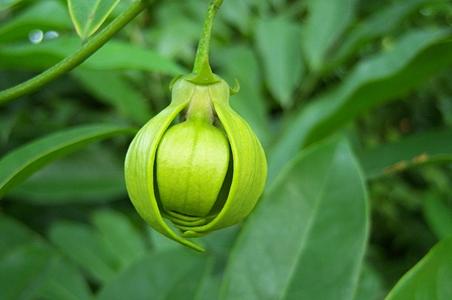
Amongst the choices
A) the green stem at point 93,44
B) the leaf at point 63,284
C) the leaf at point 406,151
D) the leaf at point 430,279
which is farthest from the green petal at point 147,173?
the leaf at point 406,151

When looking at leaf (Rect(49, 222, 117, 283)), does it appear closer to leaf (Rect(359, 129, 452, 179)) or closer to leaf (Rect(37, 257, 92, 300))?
leaf (Rect(37, 257, 92, 300))

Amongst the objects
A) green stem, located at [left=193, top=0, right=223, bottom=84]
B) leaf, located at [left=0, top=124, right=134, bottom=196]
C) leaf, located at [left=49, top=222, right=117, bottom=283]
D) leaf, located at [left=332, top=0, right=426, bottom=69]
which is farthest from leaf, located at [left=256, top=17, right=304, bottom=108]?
green stem, located at [left=193, top=0, right=223, bottom=84]

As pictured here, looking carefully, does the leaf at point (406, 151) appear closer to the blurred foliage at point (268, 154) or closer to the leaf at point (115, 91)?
the blurred foliage at point (268, 154)

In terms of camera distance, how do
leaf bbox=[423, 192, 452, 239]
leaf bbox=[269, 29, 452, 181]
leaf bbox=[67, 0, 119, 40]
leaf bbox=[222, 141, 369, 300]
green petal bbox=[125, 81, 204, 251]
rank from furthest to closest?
leaf bbox=[423, 192, 452, 239], leaf bbox=[269, 29, 452, 181], leaf bbox=[222, 141, 369, 300], leaf bbox=[67, 0, 119, 40], green petal bbox=[125, 81, 204, 251]

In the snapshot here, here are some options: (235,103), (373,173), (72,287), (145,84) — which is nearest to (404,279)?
(373,173)

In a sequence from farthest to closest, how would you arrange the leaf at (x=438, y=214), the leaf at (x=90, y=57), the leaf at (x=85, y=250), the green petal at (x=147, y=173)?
the leaf at (x=85, y=250) < the leaf at (x=438, y=214) < the leaf at (x=90, y=57) < the green petal at (x=147, y=173)

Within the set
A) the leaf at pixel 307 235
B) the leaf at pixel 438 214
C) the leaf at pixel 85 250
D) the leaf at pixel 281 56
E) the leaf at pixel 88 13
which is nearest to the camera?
the leaf at pixel 88 13

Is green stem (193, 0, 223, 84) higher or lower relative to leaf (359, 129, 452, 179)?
higher
